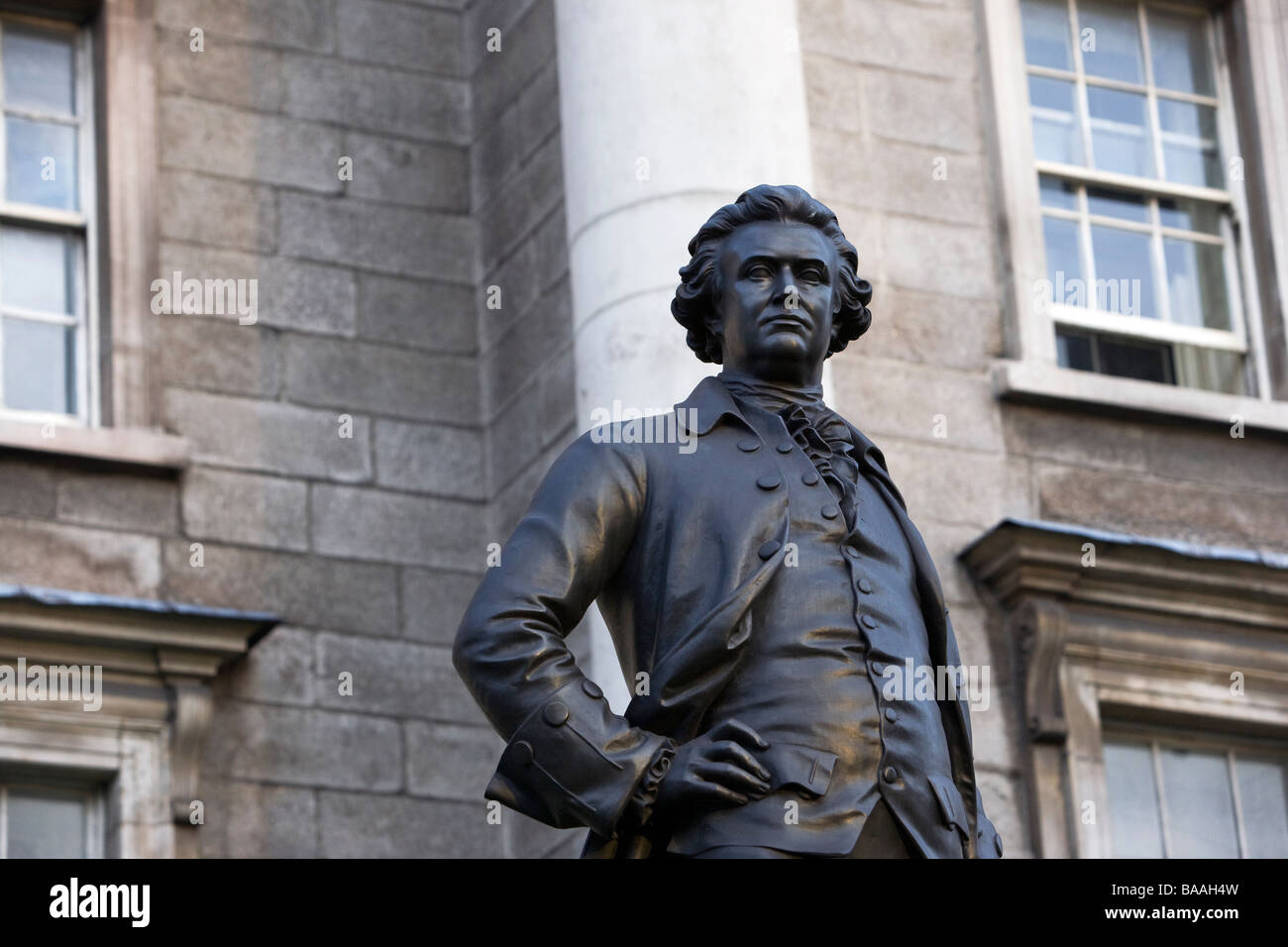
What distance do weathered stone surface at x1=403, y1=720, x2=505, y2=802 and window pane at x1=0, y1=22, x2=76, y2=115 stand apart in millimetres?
3025

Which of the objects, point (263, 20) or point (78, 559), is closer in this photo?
point (78, 559)

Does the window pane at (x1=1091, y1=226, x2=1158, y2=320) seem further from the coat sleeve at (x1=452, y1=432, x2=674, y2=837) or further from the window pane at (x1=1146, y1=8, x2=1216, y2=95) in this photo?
the coat sleeve at (x1=452, y1=432, x2=674, y2=837)

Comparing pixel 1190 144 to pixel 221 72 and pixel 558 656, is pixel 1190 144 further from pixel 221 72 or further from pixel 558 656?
pixel 558 656

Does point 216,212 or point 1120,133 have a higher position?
point 1120,133

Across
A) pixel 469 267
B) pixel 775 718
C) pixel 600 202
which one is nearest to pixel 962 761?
pixel 775 718

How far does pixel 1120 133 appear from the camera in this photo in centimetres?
1535

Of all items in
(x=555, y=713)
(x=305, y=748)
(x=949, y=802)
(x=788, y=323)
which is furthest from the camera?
(x=305, y=748)

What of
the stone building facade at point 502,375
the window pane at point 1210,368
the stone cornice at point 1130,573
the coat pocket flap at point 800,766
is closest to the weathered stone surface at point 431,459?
the stone building facade at point 502,375

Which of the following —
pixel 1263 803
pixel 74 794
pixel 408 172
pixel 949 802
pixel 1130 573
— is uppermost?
pixel 408 172

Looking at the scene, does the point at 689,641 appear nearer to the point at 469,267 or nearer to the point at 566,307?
the point at 566,307

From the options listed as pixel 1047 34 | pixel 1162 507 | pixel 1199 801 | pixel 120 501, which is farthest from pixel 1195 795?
pixel 120 501

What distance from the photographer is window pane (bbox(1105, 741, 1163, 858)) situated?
13.7m

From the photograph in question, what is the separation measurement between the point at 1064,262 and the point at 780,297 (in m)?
8.80
